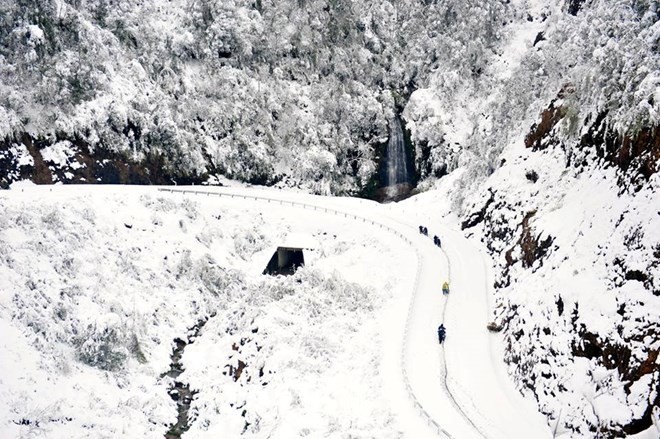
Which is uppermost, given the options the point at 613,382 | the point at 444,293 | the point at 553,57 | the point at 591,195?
the point at 553,57

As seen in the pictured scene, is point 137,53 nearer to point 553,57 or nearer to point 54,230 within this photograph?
point 54,230

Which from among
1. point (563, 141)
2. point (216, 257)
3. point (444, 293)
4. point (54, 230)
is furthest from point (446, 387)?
point (54, 230)

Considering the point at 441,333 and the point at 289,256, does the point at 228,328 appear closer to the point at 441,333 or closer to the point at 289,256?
the point at 289,256

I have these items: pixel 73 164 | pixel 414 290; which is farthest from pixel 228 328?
pixel 73 164

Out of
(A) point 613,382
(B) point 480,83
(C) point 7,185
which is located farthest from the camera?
(B) point 480,83

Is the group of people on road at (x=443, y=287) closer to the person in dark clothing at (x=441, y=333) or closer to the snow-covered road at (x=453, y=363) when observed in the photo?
the person in dark clothing at (x=441, y=333)

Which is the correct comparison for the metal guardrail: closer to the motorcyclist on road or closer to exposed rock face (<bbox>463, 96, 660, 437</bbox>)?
the motorcyclist on road
